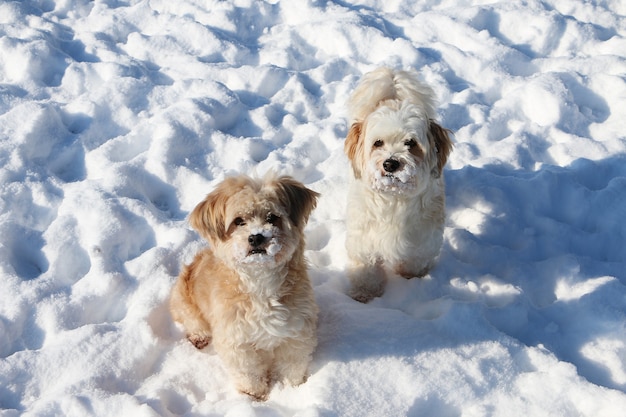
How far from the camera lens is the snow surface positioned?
351 centimetres

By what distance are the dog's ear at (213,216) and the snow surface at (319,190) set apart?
1080 mm

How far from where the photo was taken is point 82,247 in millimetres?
4457

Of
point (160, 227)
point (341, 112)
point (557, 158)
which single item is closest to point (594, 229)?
point (557, 158)

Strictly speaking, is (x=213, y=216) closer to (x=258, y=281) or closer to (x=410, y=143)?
(x=258, y=281)

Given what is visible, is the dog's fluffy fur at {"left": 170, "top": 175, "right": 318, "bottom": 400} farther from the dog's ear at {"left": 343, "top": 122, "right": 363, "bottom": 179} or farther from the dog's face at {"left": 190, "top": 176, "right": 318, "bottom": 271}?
the dog's ear at {"left": 343, "top": 122, "right": 363, "bottom": 179}

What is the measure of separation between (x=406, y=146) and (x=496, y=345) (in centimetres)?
151

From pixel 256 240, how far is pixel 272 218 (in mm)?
203

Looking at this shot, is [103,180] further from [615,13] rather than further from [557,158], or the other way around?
[615,13]

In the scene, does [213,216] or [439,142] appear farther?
[439,142]

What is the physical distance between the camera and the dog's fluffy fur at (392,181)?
374 cm

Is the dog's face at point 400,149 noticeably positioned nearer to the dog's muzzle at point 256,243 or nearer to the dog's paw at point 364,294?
the dog's paw at point 364,294

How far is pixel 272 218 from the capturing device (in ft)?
10.4

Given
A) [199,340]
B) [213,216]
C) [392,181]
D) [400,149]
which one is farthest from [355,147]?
[199,340]

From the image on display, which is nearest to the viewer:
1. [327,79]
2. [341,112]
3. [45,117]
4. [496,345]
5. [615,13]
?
[496,345]
